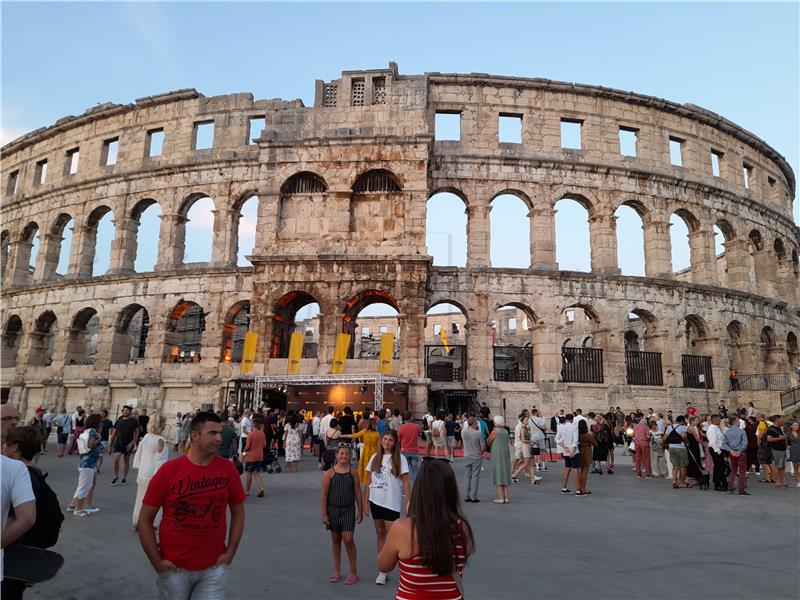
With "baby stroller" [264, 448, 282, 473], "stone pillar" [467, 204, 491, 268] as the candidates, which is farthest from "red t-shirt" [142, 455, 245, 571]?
"stone pillar" [467, 204, 491, 268]

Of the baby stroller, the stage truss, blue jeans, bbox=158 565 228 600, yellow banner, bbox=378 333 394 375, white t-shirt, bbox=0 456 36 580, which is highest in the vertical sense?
yellow banner, bbox=378 333 394 375

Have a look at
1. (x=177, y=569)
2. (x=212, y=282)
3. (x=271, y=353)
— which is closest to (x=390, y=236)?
(x=271, y=353)

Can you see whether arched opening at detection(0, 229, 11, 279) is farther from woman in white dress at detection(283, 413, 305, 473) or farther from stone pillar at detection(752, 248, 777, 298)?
stone pillar at detection(752, 248, 777, 298)

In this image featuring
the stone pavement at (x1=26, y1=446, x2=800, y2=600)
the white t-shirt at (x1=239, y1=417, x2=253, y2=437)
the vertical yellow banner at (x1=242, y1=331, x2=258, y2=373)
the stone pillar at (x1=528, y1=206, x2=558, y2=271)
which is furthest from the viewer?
the stone pillar at (x1=528, y1=206, x2=558, y2=271)

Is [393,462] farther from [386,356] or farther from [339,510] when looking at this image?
[386,356]

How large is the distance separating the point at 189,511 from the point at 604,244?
80.8 feet

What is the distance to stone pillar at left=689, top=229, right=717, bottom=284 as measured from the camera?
26219mm

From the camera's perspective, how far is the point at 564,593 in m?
4.89

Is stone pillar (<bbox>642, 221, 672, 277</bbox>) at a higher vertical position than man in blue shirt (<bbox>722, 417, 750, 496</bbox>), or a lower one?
higher

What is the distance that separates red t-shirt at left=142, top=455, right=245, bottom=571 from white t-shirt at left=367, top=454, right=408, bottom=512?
272 cm

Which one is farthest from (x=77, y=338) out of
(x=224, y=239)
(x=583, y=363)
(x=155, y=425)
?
(x=583, y=363)

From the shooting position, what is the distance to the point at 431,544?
253 cm

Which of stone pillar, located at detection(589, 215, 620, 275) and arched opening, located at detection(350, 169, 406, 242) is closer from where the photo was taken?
arched opening, located at detection(350, 169, 406, 242)

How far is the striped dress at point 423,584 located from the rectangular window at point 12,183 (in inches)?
1531
